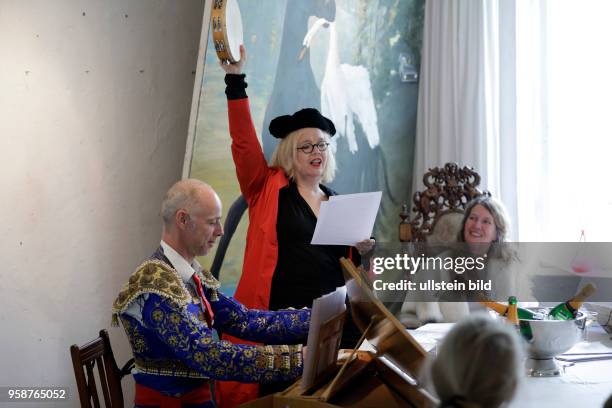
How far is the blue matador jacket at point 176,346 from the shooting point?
6.39 feet

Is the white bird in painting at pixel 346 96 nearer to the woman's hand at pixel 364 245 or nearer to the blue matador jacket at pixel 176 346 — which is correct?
the woman's hand at pixel 364 245

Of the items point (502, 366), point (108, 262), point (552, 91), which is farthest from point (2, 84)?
point (502, 366)

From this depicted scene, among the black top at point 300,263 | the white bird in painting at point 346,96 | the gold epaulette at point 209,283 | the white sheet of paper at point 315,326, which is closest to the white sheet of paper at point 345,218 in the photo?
the black top at point 300,263

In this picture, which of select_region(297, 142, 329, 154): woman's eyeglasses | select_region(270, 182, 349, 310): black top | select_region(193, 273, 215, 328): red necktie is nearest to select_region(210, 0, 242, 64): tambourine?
select_region(297, 142, 329, 154): woman's eyeglasses

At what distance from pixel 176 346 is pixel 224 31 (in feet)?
4.78

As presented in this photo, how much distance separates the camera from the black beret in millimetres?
3109

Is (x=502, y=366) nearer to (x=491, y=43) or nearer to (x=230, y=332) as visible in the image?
(x=230, y=332)

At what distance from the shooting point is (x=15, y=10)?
3.40m

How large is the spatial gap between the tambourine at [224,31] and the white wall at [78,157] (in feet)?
2.49

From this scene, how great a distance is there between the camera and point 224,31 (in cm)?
296

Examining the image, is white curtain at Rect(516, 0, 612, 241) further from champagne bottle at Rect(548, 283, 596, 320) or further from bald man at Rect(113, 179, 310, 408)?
bald man at Rect(113, 179, 310, 408)

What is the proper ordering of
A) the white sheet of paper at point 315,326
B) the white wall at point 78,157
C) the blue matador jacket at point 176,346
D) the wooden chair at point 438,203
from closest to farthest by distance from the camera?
the white sheet of paper at point 315,326, the blue matador jacket at point 176,346, the white wall at point 78,157, the wooden chair at point 438,203

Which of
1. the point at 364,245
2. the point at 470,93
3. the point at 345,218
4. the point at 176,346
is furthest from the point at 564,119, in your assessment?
the point at 176,346

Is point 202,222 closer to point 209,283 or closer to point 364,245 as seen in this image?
point 209,283
